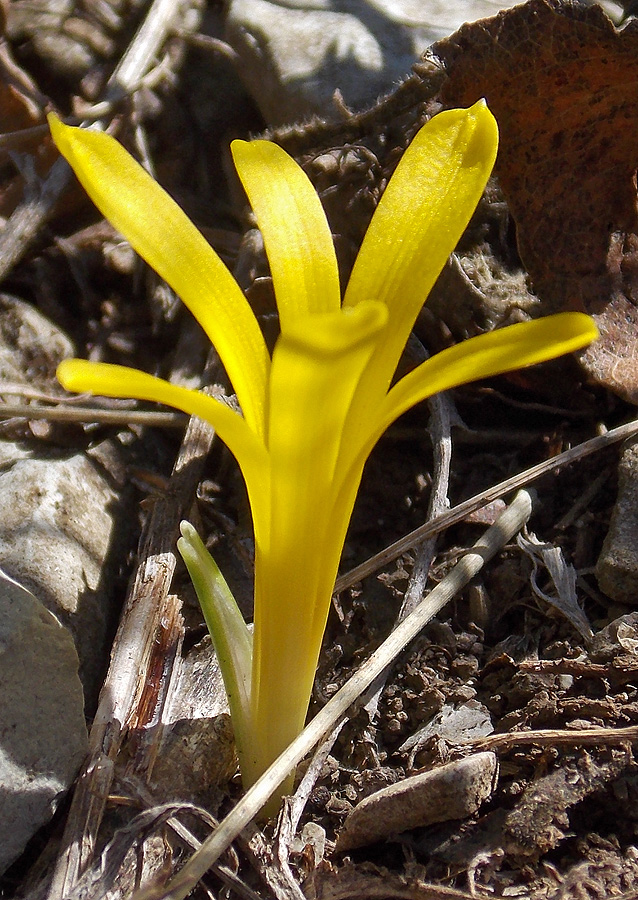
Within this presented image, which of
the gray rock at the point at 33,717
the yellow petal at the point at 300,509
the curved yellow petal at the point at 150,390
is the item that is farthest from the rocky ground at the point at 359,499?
the curved yellow petal at the point at 150,390

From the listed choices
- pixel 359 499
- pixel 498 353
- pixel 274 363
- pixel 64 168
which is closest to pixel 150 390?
pixel 274 363

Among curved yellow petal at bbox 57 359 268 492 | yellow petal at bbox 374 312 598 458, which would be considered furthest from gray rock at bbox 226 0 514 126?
curved yellow petal at bbox 57 359 268 492

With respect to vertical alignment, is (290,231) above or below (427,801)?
above

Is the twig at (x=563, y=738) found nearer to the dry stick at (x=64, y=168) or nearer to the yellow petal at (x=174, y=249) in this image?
the yellow petal at (x=174, y=249)

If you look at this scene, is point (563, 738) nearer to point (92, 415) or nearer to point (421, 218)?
point (421, 218)

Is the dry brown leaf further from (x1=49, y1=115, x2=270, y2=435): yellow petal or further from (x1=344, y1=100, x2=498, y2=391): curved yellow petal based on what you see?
(x1=49, y1=115, x2=270, y2=435): yellow petal

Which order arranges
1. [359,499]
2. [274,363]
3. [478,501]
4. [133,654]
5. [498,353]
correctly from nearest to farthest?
[274,363] < [498,353] < [133,654] < [478,501] < [359,499]
